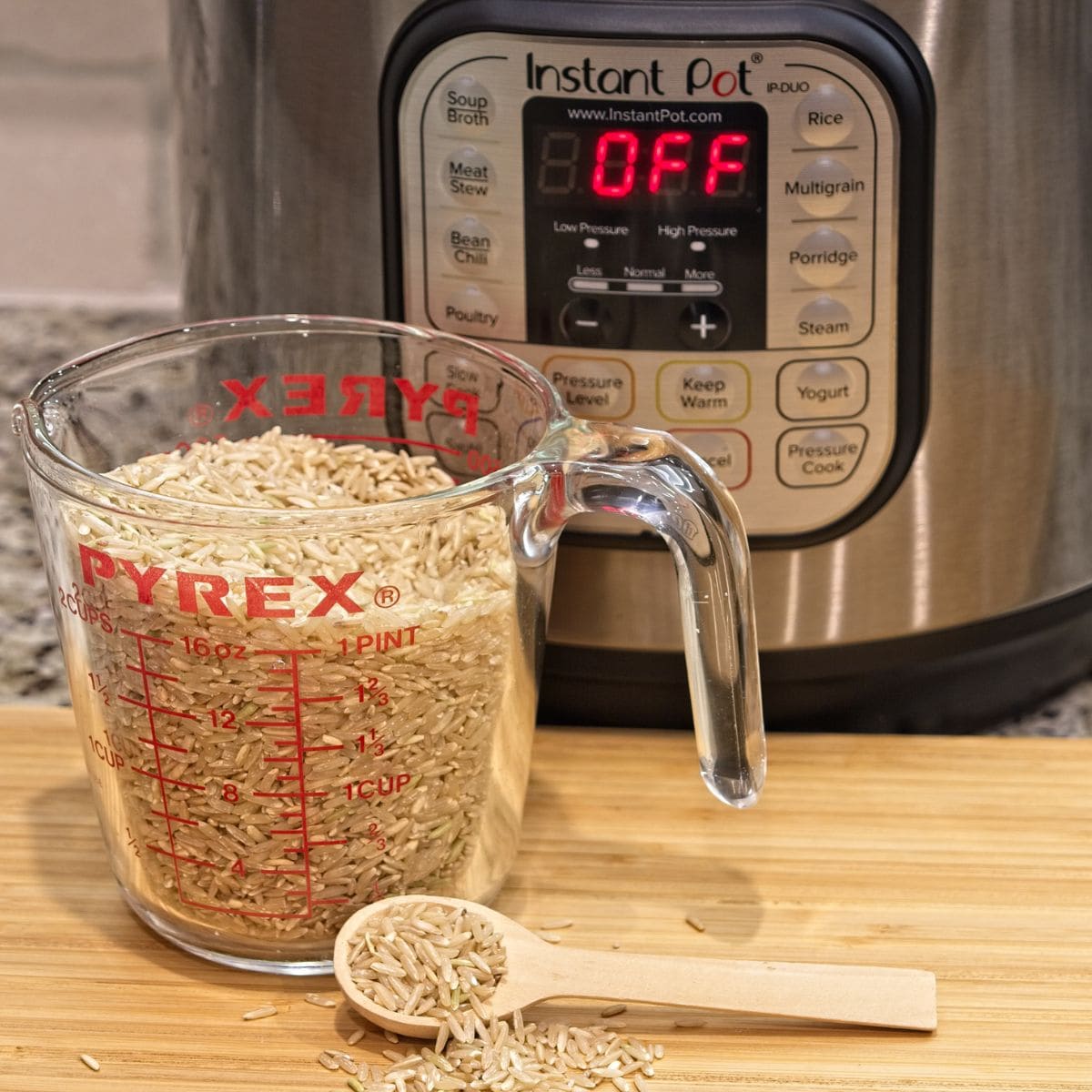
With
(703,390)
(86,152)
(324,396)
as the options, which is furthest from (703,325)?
(86,152)

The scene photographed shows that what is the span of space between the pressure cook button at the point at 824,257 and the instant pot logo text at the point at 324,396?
0.49ft

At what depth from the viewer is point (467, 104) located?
62 centimetres

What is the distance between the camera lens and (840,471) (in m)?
0.66

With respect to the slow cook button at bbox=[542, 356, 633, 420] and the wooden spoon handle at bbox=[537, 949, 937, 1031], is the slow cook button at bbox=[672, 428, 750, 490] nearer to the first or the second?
the slow cook button at bbox=[542, 356, 633, 420]

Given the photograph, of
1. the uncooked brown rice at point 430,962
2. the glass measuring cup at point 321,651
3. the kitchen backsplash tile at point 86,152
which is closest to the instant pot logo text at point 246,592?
the glass measuring cup at point 321,651

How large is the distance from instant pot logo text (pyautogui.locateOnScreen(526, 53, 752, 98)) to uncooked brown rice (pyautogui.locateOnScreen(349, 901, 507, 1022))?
307 mm

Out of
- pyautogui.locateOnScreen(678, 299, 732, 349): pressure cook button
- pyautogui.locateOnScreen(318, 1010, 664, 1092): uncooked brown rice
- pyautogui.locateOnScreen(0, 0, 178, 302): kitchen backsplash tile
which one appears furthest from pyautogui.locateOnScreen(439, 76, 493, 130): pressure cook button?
pyautogui.locateOnScreen(0, 0, 178, 302): kitchen backsplash tile

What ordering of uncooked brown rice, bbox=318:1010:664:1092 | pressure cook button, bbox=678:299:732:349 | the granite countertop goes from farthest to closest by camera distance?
the granite countertop < pressure cook button, bbox=678:299:732:349 < uncooked brown rice, bbox=318:1010:664:1092

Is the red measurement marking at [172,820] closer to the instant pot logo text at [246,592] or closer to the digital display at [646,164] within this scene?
the instant pot logo text at [246,592]

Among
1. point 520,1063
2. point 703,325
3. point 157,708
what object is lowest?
point 520,1063

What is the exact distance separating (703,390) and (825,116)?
115mm

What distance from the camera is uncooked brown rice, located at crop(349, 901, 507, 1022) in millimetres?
555

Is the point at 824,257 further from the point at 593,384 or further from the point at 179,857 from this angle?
the point at 179,857

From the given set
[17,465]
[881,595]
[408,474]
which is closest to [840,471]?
[881,595]
